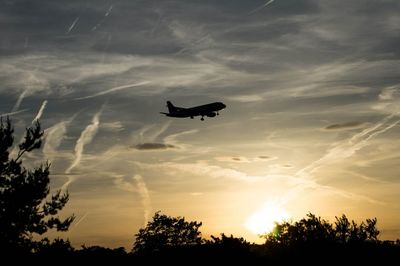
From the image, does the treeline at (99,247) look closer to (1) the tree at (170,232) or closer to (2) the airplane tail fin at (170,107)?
(1) the tree at (170,232)

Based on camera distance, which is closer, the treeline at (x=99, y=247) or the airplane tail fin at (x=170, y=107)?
the treeline at (x=99, y=247)

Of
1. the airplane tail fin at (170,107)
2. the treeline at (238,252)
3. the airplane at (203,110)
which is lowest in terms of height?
the treeline at (238,252)

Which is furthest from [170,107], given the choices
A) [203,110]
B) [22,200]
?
[22,200]

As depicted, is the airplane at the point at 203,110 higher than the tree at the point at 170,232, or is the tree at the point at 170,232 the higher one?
the airplane at the point at 203,110

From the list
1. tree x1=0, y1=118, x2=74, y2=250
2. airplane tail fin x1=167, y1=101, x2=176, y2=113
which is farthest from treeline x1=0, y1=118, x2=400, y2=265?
airplane tail fin x1=167, y1=101, x2=176, y2=113

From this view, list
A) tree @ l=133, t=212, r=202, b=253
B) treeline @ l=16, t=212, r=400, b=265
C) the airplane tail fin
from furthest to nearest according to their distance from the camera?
the airplane tail fin → tree @ l=133, t=212, r=202, b=253 → treeline @ l=16, t=212, r=400, b=265

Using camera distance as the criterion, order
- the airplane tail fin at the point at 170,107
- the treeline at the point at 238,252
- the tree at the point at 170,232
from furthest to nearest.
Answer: the airplane tail fin at the point at 170,107
the tree at the point at 170,232
the treeline at the point at 238,252

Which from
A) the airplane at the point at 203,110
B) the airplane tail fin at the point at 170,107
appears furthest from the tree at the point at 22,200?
the airplane tail fin at the point at 170,107

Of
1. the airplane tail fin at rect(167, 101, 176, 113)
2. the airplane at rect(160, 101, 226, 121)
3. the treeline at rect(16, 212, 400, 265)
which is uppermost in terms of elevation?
the airplane tail fin at rect(167, 101, 176, 113)

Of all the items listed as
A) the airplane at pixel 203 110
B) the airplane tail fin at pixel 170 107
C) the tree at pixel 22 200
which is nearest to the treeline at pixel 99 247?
the tree at pixel 22 200

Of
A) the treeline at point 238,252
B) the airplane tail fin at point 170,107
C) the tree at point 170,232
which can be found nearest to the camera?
the treeline at point 238,252

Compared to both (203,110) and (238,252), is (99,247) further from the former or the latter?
(203,110)

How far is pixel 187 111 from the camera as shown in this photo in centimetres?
11475

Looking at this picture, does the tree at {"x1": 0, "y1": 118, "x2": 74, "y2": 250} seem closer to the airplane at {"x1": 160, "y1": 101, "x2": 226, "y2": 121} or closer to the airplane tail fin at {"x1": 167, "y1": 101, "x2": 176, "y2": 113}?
the airplane at {"x1": 160, "y1": 101, "x2": 226, "y2": 121}
